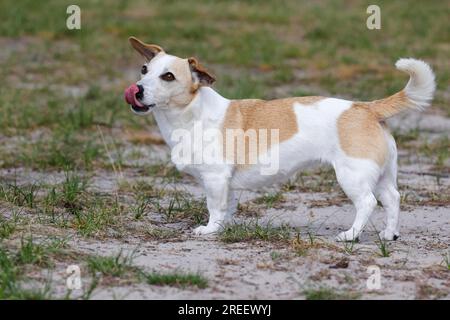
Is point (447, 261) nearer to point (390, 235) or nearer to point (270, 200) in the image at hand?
point (390, 235)

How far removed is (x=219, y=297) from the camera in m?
4.75

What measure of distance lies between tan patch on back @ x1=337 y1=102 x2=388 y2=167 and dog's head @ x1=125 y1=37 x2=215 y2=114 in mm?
828

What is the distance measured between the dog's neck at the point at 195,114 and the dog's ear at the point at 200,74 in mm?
76

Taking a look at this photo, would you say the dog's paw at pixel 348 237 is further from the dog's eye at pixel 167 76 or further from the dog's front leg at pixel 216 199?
the dog's eye at pixel 167 76

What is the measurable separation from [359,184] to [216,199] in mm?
883

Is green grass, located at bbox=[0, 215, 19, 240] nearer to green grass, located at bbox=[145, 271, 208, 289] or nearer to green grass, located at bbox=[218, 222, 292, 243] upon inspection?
green grass, located at bbox=[145, 271, 208, 289]

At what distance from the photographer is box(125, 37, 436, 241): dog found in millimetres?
5844

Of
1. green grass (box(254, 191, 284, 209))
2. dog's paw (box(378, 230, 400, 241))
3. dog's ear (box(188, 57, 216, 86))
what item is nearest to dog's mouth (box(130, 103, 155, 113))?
dog's ear (box(188, 57, 216, 86))

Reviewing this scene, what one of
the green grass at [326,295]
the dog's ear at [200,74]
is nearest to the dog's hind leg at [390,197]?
the dog's ear at [200,74]

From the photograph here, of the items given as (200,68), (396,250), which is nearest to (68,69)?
(200,68)

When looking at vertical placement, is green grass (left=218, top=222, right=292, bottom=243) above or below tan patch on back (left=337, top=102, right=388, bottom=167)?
below

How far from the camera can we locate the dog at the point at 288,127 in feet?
19.2
